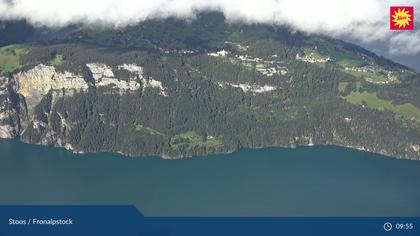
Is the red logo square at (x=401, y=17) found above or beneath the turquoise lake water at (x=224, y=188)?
above

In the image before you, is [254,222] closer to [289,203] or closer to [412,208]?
[289,203]

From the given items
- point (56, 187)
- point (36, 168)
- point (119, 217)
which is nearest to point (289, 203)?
point (119, 217)

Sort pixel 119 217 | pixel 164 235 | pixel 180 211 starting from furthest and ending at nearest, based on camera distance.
→ pixel 180 211, pixel 119 217, pixel 164 235

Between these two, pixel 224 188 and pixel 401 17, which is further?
pixel 401 17

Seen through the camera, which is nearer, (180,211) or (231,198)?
(180,211)

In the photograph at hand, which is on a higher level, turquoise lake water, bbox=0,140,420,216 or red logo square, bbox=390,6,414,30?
red logo square, bbox=390,6,414,30

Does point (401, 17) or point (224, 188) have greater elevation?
point (401, 17)

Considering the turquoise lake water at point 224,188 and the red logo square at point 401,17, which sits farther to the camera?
the red logo square at point 401,17

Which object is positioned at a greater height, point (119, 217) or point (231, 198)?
point (119, 217)
